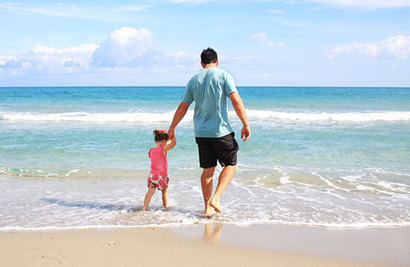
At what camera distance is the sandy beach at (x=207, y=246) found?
3346 mm

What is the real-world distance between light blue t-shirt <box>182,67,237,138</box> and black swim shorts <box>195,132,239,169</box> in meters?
0.06

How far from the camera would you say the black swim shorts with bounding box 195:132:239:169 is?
4.41m

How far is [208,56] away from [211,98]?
0.49 metres

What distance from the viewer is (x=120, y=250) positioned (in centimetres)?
355

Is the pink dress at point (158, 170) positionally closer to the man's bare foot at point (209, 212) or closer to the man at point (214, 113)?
the man at point (214, 113)

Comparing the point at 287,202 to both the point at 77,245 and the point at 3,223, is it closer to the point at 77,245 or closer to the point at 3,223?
the point at 77,245

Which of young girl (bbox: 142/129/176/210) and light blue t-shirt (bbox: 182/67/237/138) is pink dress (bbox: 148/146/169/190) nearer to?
young girl (bbox: 142/129/176/210)

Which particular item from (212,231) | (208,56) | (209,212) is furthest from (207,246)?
(208,56)

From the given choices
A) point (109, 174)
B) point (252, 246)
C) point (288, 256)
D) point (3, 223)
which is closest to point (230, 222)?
point (252, 246)

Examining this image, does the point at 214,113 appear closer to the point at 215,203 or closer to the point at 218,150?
the point at 218,150

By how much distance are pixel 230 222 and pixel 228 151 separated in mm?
803

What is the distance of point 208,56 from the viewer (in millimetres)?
4398

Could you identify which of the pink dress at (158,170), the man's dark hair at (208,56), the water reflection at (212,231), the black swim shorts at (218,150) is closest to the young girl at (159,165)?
the pink dress at (158,170)

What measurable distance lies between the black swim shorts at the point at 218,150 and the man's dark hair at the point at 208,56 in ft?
2.78
